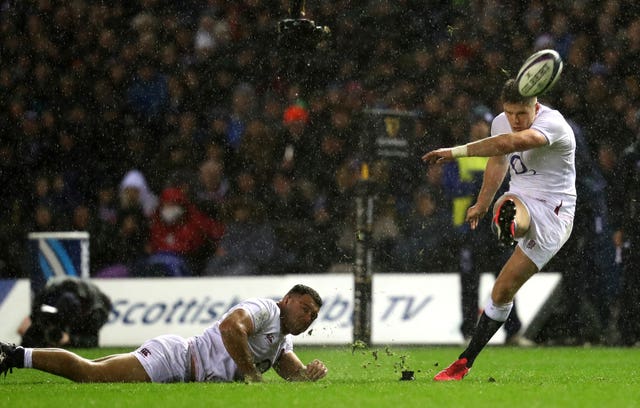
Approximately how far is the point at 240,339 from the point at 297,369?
673 mm

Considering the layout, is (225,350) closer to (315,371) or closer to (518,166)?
(315,371)

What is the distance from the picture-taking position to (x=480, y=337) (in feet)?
26.5

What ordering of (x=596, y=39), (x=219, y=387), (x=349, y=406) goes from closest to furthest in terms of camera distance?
(x=349, y=406)
(x=219, y=387)
(x=596, y=39)

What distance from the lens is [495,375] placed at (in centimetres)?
880

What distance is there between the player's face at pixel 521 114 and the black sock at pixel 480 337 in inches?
51.2

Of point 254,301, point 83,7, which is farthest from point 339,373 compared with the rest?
point 83,7

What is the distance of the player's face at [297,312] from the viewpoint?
7672mm

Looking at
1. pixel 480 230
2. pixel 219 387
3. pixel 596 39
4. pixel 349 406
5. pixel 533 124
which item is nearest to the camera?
pixel 349 406

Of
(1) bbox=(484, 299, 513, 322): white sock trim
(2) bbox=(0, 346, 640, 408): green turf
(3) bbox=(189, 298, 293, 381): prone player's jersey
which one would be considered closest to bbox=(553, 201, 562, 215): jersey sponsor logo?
(1) bbox=(484, 299, 513, 322): white sock trim

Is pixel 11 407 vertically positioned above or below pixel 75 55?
below

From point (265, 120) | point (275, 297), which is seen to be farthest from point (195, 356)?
point (265, 120)

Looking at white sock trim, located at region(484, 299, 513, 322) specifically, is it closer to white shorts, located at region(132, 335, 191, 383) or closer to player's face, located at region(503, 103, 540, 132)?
player's face, located at region(503, 103, 540, 132)

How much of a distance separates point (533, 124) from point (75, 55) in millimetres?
8575

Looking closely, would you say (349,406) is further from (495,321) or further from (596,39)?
(596,39)
